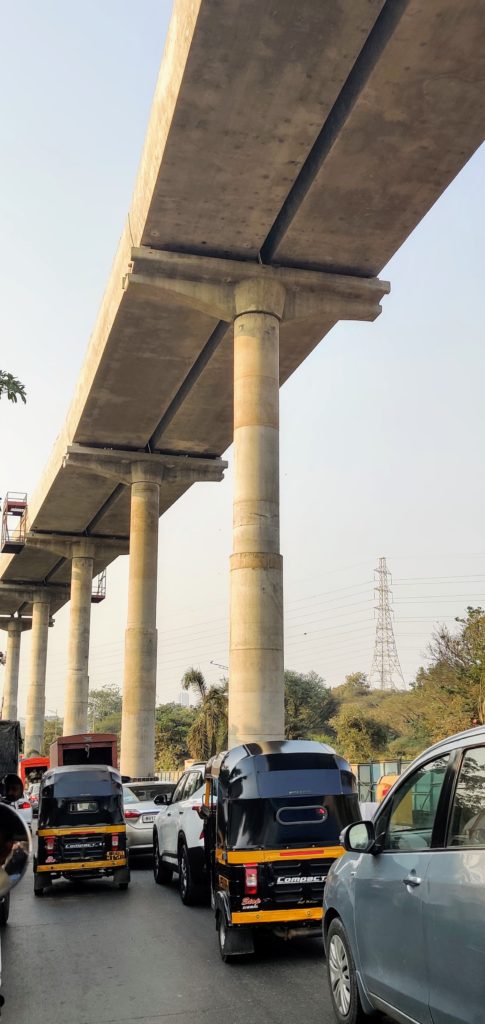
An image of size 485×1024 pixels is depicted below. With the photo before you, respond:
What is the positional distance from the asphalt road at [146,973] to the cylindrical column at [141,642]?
71.2 ft

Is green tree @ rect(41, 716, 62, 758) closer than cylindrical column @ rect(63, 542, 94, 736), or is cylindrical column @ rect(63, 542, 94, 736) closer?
cylindrical column @ rect(63, 542, 94, 736)

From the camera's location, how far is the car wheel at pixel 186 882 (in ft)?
39.5

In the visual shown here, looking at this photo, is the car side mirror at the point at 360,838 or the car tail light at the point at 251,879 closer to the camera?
the car side mirror at the point at 360,838

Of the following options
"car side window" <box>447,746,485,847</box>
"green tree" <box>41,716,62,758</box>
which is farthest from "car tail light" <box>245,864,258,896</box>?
"green tree" <box>41,716,62,758</box>

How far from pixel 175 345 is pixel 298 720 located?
175 ft

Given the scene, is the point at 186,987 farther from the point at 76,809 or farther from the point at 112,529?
the point at 112,529

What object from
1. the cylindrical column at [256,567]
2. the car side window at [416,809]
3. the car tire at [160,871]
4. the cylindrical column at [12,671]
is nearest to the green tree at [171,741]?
the cylindrical column at [12,671]

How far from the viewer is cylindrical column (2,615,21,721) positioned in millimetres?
80938

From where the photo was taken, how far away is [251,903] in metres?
8.55

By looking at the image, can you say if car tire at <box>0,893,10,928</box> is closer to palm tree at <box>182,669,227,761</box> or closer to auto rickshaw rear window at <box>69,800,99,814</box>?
auto rickshaw rear window at <box>69,800,99,814</box>

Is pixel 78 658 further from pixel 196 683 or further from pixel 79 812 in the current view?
pixel 79 812

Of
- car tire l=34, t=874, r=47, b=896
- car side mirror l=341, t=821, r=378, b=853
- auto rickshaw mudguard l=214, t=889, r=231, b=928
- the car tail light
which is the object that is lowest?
car tire l=34, t=874, r=47, b=896

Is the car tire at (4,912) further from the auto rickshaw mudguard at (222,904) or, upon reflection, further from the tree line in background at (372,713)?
the tree line in background at (372,713)

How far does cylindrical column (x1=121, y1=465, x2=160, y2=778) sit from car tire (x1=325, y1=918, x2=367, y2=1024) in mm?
27482
